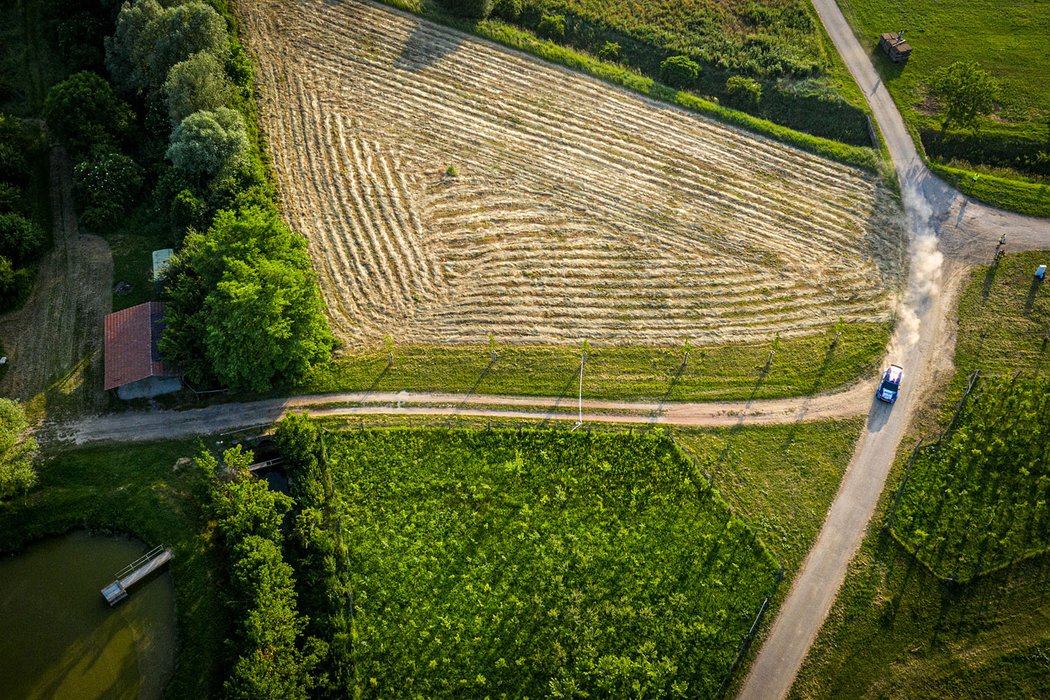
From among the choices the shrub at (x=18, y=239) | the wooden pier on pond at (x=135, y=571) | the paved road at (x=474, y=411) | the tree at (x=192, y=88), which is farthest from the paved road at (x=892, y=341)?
the shrub at (x=18, y=239)

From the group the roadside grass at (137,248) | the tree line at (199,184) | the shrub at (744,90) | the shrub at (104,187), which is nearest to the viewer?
the tree line at (199,184)

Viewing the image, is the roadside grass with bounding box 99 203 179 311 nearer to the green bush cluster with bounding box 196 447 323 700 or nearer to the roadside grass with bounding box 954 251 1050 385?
the green bush cluster with bounding box 196 447 323 700

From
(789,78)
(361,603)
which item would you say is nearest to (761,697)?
(361,603)

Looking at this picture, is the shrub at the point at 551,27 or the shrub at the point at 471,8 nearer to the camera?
the shrub at the point at 471,8

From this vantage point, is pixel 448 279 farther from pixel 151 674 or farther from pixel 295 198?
pixel 151 674

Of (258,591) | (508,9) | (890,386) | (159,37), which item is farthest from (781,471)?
(159,37)

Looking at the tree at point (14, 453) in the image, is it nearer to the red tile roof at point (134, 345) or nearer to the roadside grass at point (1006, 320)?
the red tile roof at point (134, 345)

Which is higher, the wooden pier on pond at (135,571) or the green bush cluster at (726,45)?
the green bush cluster at (726,45)
